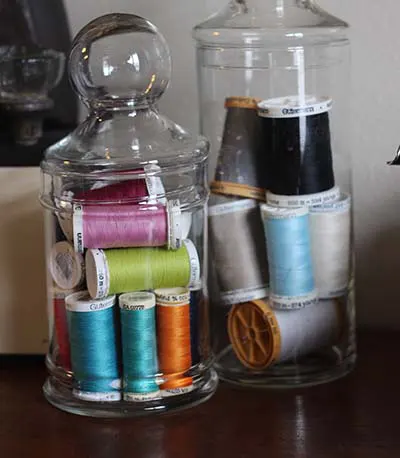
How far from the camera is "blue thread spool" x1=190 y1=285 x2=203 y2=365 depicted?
85cm

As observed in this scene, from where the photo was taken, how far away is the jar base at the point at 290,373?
89 cm

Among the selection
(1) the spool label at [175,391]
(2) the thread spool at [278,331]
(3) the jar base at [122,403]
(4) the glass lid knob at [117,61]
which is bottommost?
(3) the jar base at [122,403]

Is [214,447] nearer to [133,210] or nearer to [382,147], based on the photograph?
[133,210]

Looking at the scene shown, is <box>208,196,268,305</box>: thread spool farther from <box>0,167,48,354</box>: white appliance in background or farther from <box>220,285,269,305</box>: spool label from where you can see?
<box>0,167,48,354</box>: white appliance in background

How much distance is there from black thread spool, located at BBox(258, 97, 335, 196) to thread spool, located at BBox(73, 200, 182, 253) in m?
0.11

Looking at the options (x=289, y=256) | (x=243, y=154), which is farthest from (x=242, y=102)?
(x=289, y=256)

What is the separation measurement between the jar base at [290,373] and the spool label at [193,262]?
0.37ft

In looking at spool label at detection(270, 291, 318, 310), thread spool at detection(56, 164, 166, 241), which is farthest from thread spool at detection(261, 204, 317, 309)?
thread spool at detection(56, 164, 166, 241)

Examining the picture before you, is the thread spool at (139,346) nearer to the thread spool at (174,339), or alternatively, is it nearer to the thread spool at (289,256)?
the thread spool at (174,339)

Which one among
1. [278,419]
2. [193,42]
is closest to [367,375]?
[278,419]

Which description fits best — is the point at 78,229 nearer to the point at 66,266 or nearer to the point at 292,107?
Result: the point at 66,266

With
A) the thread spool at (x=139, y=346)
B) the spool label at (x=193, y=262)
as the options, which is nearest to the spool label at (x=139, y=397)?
the thread spool at (x=139, y=346)

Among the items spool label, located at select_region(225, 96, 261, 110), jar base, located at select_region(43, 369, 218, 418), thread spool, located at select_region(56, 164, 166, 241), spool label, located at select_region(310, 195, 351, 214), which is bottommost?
jar base, located at select_region(43, 369, 218, 418)

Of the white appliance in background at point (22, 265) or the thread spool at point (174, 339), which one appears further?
the white appliance in background at point (22, 265)
